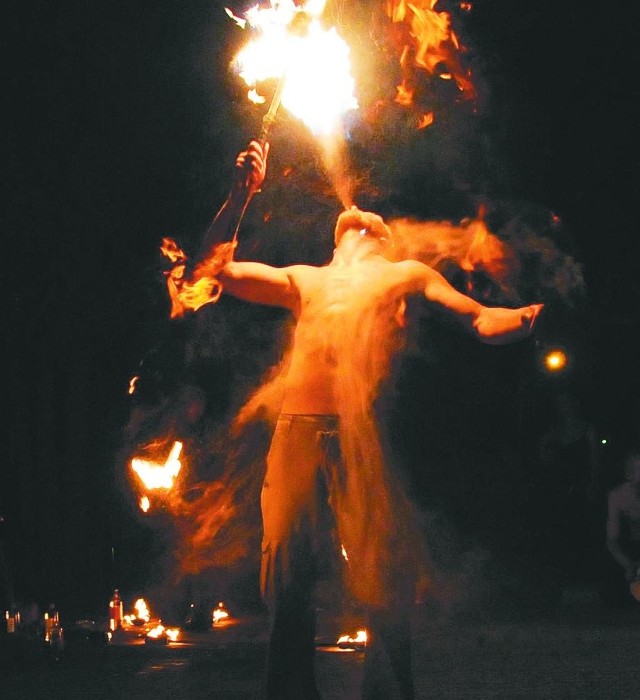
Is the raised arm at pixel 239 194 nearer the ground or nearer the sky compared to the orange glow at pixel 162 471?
nearer the sky

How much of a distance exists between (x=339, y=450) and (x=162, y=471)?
9.42 ft

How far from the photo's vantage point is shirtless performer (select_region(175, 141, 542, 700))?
4.40 meters

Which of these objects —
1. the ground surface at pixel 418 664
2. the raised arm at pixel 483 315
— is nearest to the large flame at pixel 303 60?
the raised arm at pixel 483 315

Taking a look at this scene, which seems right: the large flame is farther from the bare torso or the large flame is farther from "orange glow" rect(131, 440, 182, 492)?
"orange glow" rect(131, 440, 182, 492)

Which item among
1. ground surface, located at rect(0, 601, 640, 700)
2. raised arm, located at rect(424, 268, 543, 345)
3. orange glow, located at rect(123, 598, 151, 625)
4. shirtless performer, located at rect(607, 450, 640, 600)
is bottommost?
ground surface, located at rect(0, 601, 640, 700)

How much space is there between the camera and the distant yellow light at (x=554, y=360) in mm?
14055

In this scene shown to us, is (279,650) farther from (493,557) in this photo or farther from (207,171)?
(493,557)

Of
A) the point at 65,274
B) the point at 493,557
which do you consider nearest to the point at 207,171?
the point at 65,274

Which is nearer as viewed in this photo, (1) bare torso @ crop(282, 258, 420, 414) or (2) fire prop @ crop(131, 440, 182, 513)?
(1) bare torso @ crop(282, 258, 420, 414)

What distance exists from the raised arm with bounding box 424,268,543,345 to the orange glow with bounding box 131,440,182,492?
2829 millimetres

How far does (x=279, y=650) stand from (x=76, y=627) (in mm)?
4831

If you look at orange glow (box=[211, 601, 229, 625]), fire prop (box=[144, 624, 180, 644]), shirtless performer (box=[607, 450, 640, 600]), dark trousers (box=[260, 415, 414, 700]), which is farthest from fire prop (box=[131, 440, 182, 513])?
shirtless performer (box=[607, 450, 640, 600])

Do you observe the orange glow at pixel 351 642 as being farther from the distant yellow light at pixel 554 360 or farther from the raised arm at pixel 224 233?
the distant yellow light at pixel 554 360

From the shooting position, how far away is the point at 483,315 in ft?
15.0
